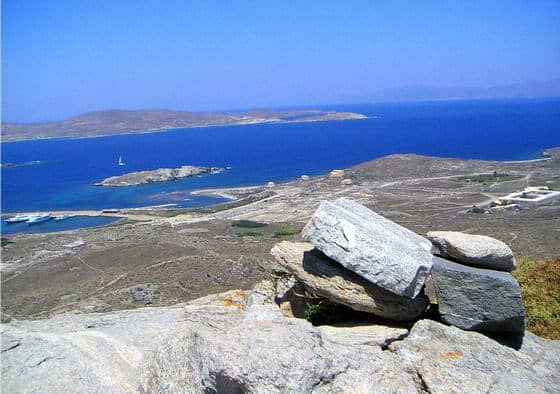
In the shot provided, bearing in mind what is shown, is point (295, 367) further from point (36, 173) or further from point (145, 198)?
point (36, 173)

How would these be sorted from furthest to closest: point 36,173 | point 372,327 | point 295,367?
1. point 36,173
2. point 372,327
3. point 295,367

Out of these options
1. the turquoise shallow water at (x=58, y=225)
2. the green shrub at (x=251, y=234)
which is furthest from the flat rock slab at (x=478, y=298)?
the turquoise shallow water at (x=58, y=225)

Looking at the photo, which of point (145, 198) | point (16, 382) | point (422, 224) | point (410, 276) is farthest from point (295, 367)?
point (145, 198)

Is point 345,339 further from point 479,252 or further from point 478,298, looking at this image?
point 479,252

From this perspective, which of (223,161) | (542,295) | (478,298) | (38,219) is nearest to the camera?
(478,298)

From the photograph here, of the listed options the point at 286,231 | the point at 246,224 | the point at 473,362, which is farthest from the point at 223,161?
the point at 473,362

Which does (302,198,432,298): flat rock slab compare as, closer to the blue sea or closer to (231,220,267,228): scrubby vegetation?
(231,220,267,228): scrubby vegetation
